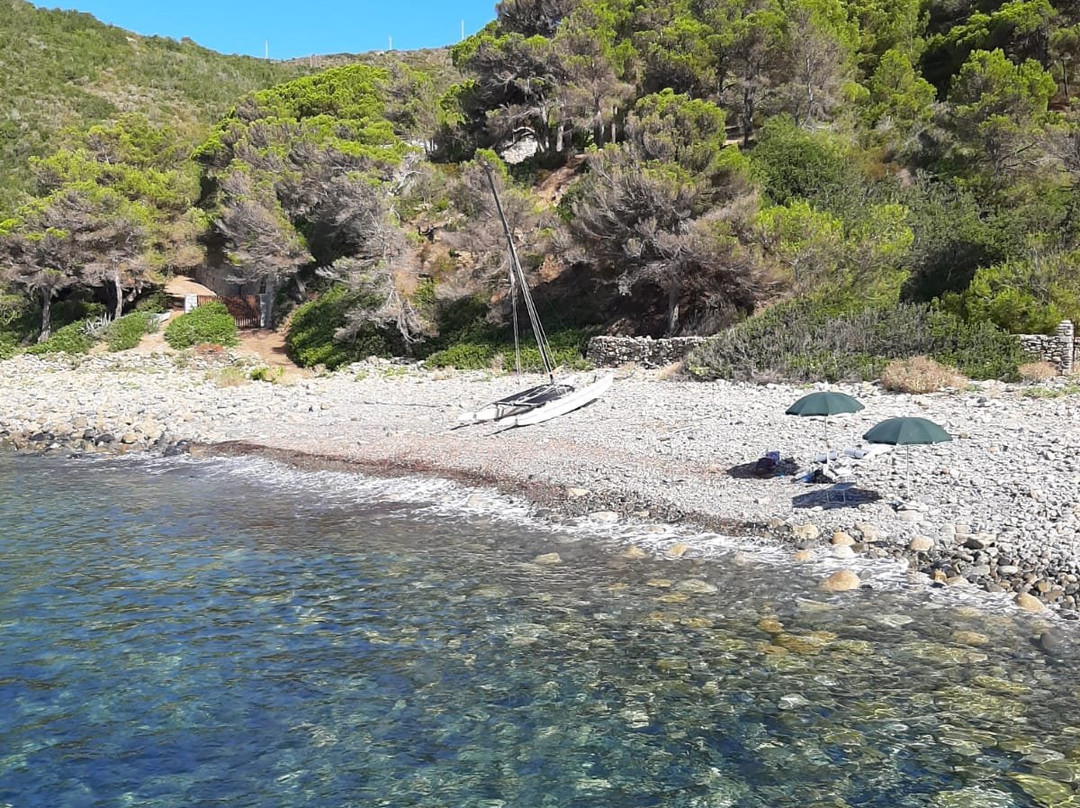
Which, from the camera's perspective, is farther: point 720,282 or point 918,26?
point 918,26

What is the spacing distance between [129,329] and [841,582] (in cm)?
4118

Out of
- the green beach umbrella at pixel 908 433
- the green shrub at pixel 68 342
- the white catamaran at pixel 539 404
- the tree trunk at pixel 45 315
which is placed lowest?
the white catamaran at pixel 539 404

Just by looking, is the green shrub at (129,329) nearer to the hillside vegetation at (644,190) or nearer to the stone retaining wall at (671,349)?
the hillside vegetation at (644,190)

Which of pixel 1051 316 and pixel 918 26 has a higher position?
pixel 918 26

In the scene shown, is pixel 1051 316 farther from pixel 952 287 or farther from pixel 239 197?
pixel 239 197

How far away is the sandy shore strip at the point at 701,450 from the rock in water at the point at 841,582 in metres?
0.96

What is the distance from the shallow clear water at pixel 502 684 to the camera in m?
6.42

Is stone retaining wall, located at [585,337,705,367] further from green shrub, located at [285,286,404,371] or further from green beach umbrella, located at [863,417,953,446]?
green beach umbrella, located at [863,417,953,446]

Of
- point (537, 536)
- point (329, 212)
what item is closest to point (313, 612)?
point (537, 536)

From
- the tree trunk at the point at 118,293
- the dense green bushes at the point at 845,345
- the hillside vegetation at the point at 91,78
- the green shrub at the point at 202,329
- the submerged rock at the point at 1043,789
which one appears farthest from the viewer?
the hillside vegetation at the point at 91,78

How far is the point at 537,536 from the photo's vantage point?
42.8 ft

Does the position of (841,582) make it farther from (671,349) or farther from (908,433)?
(671,349)

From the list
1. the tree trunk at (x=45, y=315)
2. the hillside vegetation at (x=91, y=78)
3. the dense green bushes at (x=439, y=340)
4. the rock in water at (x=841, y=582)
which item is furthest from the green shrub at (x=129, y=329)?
the rock in water at (x=841, y=582)

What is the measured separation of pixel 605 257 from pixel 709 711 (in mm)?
24181
